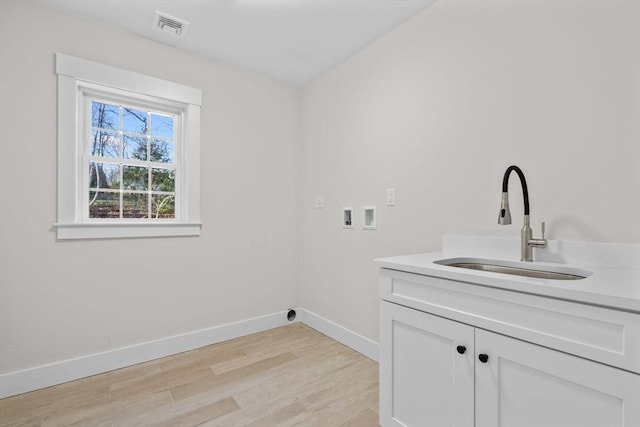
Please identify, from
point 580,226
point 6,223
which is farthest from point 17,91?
point 580,226

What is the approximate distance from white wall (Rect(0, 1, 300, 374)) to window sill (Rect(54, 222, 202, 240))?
2.1 inches

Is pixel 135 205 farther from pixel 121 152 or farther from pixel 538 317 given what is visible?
pixel 538 317

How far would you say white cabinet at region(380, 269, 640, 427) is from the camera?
82 centimetres

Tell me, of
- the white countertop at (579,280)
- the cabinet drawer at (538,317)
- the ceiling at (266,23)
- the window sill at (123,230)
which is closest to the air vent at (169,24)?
the ceiling at (266,23)

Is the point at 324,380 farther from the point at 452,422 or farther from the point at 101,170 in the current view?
the point at 101,170

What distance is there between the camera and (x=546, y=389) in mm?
911

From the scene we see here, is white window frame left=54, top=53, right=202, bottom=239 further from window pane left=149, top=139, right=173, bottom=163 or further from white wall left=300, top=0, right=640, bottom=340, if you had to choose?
white wall left=300, top=0, right=640, bottom=340

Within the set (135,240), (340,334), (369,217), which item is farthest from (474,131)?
(135,240)

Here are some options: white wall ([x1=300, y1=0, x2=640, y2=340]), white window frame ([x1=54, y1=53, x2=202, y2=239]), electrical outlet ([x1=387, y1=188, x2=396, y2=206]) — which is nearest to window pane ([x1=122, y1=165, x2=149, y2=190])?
white window frame ([x1=54, y1=53, x2=202, y2=239])

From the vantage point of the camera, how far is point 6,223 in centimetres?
181

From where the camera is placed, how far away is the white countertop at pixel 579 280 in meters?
0.80

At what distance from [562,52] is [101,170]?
283 cm

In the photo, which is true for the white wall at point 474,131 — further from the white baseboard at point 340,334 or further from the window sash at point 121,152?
the window sash at point 121,152

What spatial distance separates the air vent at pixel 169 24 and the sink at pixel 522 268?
7.37ft
